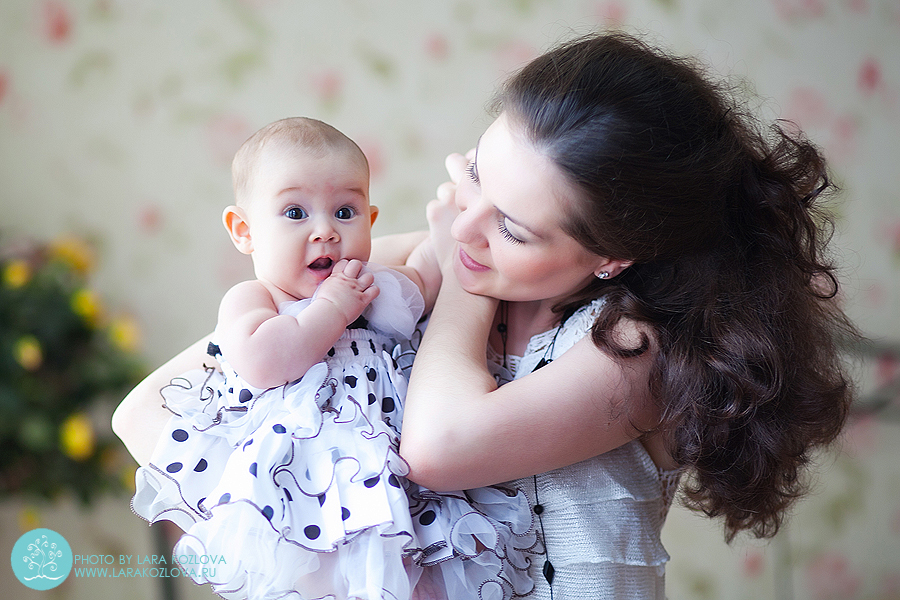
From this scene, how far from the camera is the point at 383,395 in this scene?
964 millimetres

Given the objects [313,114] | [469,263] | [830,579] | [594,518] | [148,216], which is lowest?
[830,579]

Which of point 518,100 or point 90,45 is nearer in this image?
point 518,100

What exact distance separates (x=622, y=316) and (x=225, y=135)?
64.4 inches

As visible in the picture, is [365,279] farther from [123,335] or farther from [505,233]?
[123,335]

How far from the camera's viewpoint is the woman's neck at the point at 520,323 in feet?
3.60

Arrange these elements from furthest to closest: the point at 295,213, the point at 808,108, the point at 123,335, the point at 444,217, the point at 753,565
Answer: the point at 753,565 → the point at 808,108 → the point at 123,335 → the point at 444,217 → the point at 295,213

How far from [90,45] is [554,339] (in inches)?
72.2

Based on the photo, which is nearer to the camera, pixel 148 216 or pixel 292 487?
pixel 292 487

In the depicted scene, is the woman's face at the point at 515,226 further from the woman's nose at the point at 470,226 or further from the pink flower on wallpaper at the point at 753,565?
the pink flower on wallpaper at the point at 753,565

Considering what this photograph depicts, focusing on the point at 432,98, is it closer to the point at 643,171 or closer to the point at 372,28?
the point at 372,28

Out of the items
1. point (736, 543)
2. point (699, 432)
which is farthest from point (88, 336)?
point (736, 543)

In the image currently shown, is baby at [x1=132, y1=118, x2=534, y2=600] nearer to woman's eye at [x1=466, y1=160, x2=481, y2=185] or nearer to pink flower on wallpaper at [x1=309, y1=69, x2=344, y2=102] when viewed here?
woman's eye at [x1=466, y1=160, x2=481, y2=185]

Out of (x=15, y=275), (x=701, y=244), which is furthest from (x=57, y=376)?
(x=701, y=244)

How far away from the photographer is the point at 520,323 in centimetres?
112
